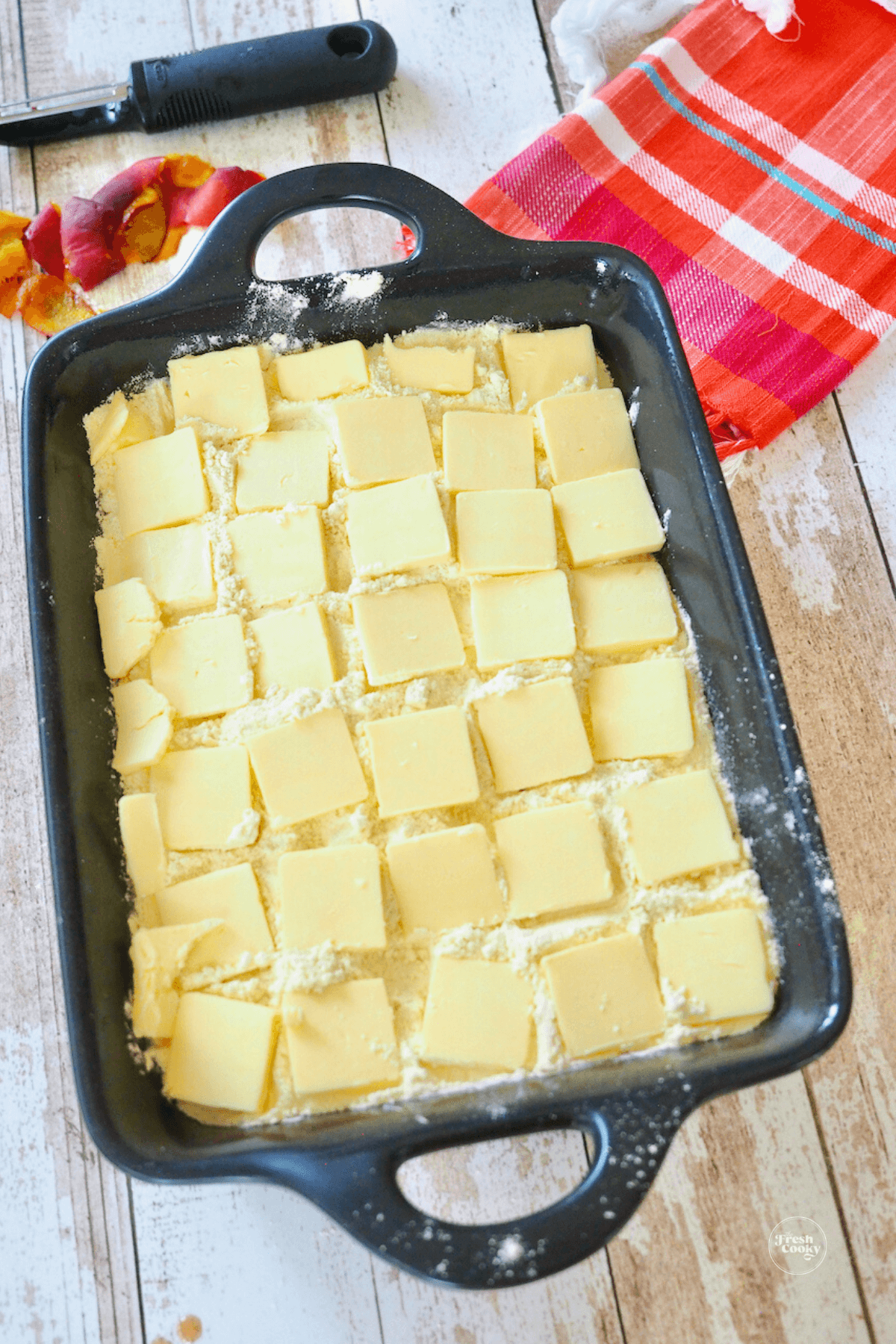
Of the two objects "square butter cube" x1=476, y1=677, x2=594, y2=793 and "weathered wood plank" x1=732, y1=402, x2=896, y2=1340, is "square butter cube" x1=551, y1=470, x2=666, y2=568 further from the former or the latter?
"weathered wood plank" x1=732, y1=402, x2=896, y2=1340

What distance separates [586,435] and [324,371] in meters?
0.31

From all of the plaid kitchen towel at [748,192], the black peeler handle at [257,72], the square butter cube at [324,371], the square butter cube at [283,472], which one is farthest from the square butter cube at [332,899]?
the black peeler handle at [257,72]

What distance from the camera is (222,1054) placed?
1021 millimetres

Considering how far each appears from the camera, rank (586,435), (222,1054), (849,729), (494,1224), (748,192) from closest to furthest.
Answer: (494,1224) < (222,1054) < (586,435) < (849,729) < (748,192)

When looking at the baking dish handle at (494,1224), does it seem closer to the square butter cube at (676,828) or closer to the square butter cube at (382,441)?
the square butter cube at (676,828)


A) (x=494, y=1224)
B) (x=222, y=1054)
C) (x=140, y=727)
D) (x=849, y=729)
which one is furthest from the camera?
(x=849, y=729)

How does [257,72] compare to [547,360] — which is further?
[257,72]

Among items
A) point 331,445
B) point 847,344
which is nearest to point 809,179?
point 847,344

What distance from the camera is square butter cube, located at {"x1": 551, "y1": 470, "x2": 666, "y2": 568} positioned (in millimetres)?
1180

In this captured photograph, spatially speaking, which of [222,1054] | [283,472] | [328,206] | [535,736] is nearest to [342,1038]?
[222,1054]

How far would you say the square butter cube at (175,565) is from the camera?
1162 mm

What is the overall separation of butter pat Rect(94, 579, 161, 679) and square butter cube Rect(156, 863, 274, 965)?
0.80 ft

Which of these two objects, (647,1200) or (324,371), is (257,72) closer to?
(324,371)

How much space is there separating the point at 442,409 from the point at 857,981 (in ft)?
2.69
